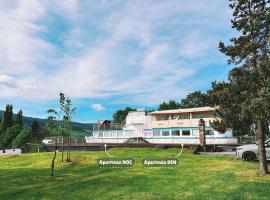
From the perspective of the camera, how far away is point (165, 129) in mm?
53125

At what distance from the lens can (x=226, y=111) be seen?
1733 cm

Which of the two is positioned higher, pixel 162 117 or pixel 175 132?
pixel 162 117

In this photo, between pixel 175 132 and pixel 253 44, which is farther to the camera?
pixel 175 132

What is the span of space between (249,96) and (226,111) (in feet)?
5.32

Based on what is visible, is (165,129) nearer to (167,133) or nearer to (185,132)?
(167,133)

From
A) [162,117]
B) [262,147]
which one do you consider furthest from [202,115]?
[262,147]

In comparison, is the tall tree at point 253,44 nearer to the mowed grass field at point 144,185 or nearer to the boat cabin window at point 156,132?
the mowed grass field at point 144,185

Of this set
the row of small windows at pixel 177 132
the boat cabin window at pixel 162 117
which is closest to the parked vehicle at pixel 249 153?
the row of small windows at pixel 177 132

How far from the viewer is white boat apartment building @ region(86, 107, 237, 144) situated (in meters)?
46.7

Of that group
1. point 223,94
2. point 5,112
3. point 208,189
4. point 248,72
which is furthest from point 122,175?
point 5,112

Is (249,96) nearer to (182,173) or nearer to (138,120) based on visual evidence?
(182,173)

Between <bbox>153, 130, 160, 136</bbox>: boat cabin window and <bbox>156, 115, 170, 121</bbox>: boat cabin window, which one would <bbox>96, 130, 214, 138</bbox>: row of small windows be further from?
<bbox>156, 115, 170, 121</bbox>: boat cabin window

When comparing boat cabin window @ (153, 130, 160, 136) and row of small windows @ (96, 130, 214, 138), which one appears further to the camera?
boat cabin window @ (153, 130, 160, 136)

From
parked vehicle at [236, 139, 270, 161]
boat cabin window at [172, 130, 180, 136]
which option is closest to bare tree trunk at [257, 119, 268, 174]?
parked vehicle at [236, 139, 270, 161]
